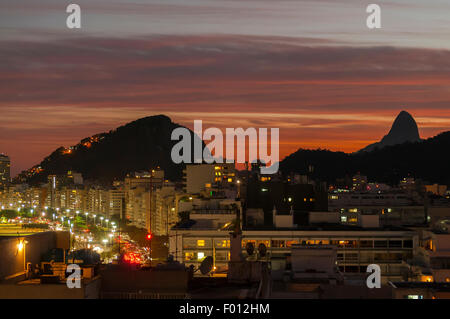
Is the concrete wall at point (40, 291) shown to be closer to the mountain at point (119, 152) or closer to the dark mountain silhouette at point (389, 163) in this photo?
the dark mountain silhouette at point (389, 163)

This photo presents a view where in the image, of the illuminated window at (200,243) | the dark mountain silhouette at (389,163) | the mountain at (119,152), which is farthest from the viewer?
the mountain at (119,152)

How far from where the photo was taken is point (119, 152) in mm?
182750

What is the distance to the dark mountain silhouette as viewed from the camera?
10581 cm

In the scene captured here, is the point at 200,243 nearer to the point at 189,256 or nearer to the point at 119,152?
the point at 189,256

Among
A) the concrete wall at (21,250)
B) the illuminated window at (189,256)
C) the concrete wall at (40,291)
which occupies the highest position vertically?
the concrete wall at (21,250)

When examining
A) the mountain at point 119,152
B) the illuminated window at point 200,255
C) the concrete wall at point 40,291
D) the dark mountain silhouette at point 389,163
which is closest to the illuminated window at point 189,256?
the illuminated window at point 200,255

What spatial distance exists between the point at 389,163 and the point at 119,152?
292 ft

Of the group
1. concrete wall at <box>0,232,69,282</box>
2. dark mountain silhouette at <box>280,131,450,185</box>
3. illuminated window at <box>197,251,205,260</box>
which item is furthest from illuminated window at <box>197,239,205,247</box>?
dark mountain silhouette at <box>280,131,450,185</box>

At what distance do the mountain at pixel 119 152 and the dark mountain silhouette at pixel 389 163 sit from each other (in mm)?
54969

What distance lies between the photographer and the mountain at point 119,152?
17488 centimetres

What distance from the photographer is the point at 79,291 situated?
27.9 ft

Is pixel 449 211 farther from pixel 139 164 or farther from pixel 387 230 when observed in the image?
pixel 139 164
